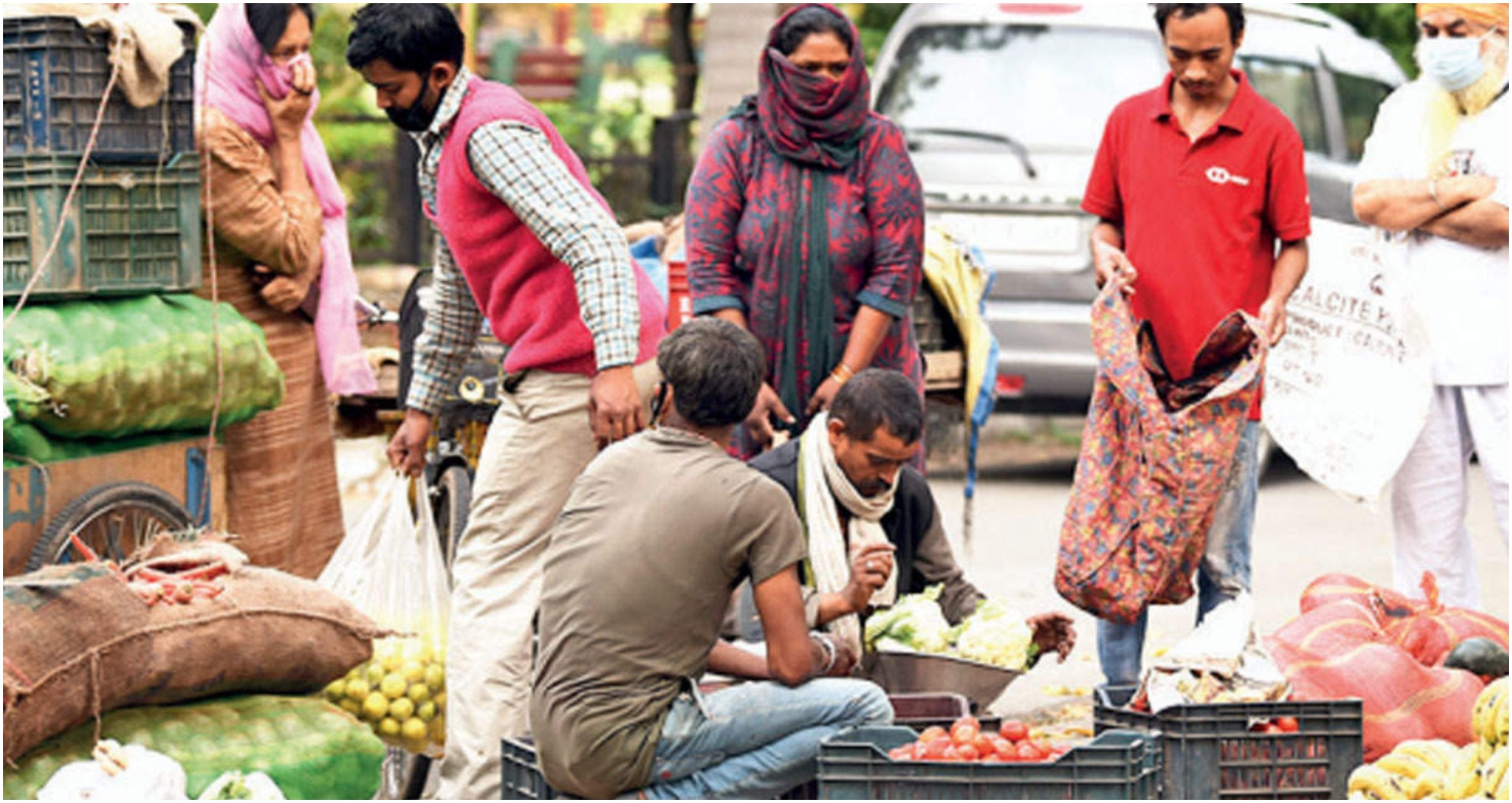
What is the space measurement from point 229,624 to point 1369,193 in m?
3.53

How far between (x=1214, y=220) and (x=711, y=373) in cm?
188

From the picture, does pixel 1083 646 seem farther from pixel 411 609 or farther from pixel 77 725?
pixel 77 725

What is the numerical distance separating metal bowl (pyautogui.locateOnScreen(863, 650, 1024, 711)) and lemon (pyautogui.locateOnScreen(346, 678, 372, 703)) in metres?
1.39

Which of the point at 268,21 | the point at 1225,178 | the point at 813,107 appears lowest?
the point at 1225,178

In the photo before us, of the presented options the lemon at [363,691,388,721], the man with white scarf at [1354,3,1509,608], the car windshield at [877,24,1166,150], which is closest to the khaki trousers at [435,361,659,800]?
the lemon at [363,691,388,721]

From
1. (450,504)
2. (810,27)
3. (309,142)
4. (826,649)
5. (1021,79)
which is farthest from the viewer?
(1021,79)

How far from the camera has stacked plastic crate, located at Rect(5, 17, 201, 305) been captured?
6.49 metres

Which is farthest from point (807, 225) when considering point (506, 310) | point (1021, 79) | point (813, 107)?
point (1021, 79)

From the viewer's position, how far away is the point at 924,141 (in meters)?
11.6

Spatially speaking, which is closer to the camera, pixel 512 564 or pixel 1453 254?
pixel 512 564

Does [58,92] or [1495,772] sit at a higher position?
[58,92]

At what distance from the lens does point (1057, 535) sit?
34.8 feet

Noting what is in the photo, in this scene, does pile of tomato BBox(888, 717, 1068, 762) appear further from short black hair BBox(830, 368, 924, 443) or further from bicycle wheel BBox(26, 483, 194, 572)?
bicycle wheel BBox(26, 483, 194, 572)

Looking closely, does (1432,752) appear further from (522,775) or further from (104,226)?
(104,226)
